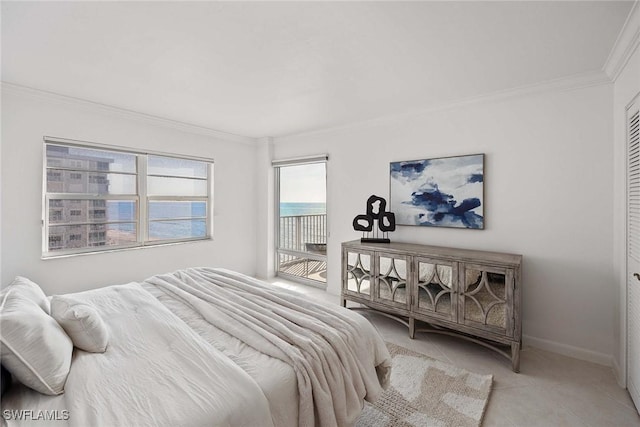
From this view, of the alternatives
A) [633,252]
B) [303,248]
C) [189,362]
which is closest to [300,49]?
[189,362]

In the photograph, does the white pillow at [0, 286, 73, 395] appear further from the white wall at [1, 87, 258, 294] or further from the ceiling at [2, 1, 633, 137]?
the white wall at [1, 87, 258, 294]

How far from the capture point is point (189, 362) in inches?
51.0

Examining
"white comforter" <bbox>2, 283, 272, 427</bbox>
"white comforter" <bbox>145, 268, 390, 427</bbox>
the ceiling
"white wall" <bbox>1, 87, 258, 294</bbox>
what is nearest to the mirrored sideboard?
"white comforter" <bbox>145, 268, 390, 427</bbox>

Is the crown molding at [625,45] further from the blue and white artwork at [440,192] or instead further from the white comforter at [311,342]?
the white comforter at [311,342]

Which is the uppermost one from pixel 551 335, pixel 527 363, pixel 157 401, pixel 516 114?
pixel 516 114

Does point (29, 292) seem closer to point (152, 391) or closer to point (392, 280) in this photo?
point (152, 391)

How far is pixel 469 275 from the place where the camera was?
8.30ft

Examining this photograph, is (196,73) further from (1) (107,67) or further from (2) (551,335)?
(2) (551,335)

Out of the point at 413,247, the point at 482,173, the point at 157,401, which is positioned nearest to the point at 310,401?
the point at 157,401

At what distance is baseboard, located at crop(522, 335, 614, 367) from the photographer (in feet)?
7.84

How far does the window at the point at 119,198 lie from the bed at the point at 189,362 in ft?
6.20

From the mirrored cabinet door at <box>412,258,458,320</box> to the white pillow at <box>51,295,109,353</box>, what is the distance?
248cm

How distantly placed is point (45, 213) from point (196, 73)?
2255mm

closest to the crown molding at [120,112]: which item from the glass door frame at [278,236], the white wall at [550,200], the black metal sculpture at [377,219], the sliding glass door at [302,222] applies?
the glass door frame at [278,236]
